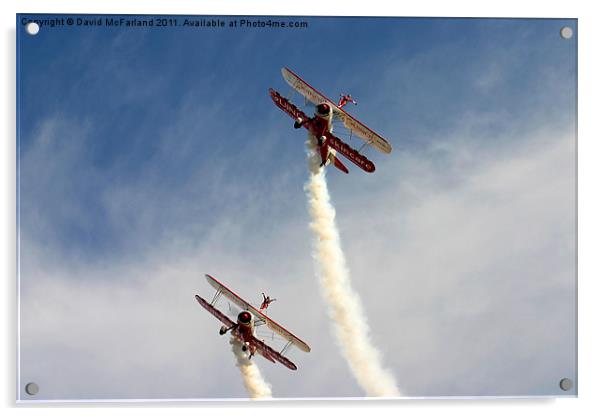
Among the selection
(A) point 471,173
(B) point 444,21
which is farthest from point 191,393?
(B) point 444,21

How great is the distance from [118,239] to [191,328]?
6.13 ft

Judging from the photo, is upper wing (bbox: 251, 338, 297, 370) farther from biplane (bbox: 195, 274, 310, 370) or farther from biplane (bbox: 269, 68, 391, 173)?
biplane (bbox: 269, 68, 391, 173)

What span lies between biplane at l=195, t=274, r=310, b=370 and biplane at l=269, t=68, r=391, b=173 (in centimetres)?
273

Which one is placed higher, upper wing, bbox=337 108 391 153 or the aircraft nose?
upper wing, bbox=337 108 391 153

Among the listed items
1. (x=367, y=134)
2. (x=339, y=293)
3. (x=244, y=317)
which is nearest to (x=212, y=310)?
(x=244, y=317)

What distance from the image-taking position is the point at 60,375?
15.2 metres

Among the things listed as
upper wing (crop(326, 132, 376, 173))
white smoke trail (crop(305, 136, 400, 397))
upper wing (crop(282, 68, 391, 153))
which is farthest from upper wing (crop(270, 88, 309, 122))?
white smoke trail (crop(305, 136, 400, 397))

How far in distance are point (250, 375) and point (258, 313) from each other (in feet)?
3.56

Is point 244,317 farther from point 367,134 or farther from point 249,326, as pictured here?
point 367,134

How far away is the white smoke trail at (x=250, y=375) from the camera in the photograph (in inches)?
605

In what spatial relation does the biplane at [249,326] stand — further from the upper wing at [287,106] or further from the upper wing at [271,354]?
the upper wing at [287,106]

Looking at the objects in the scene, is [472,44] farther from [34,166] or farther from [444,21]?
[34,166]

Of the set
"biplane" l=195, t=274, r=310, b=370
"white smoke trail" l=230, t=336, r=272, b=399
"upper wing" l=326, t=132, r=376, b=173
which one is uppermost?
Result: "upper wing" l=326, t=132, r=376, b=173

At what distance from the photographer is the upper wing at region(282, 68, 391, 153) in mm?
15875
